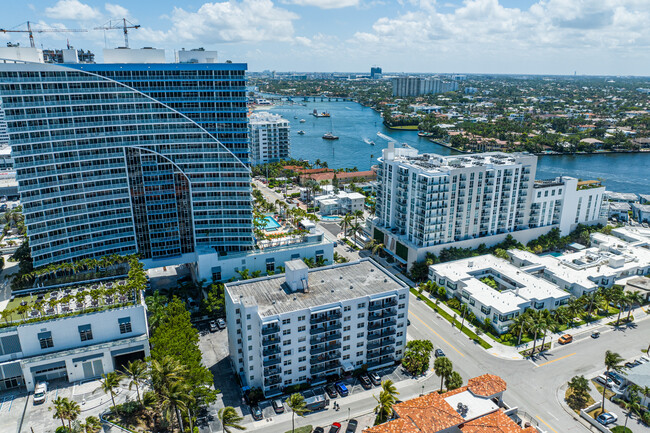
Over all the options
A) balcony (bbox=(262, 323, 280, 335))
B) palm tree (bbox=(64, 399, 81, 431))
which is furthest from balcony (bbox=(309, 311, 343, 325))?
palm tree (bbox=(64, 399, 81, 431))

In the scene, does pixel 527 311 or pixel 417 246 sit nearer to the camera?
pixel 527 311

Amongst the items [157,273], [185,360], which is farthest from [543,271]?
[157,273]

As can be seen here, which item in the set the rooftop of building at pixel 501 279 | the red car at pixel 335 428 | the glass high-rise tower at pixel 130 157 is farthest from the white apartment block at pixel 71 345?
the rooftop of building at pixel 501 279

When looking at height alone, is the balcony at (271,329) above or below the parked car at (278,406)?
above

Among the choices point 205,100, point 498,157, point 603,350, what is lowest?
point 603,350

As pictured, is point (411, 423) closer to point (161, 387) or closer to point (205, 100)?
point (161, 387)

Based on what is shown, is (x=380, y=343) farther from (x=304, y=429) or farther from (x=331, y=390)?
(x=304, y=429)

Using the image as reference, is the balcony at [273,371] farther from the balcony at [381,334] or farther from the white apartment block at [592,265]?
the white apartment block at [592,265]
